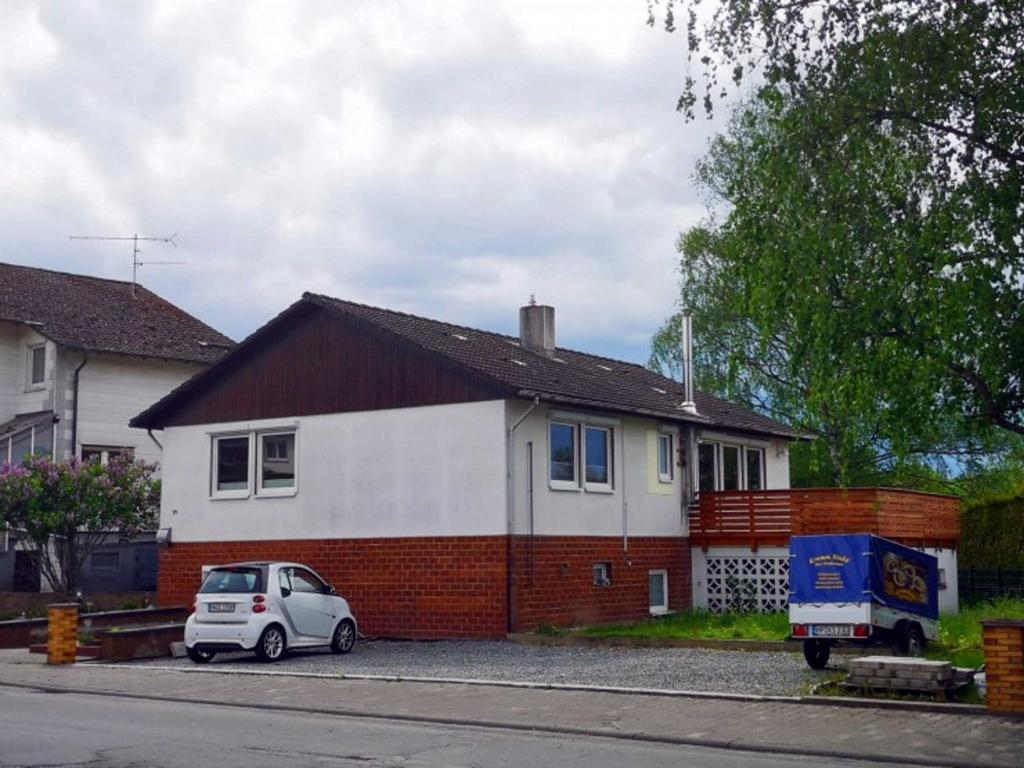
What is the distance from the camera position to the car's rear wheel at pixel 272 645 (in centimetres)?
2191

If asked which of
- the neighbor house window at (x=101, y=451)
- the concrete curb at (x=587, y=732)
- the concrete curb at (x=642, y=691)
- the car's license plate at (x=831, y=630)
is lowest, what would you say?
the concrete curb at (x=587, y=732)

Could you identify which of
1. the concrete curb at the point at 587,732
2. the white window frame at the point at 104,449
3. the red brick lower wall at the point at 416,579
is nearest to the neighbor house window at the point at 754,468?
the red brick lower wall at the point at 416,579

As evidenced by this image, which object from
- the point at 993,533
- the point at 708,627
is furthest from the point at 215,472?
the point at 993,533

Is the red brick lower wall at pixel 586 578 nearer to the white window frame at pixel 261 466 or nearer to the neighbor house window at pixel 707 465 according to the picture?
the neighbor house window at pixel 707 465

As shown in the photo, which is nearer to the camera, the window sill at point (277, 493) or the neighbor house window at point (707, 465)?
the window sill at point (277, 493)

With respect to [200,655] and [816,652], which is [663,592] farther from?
[816,652]

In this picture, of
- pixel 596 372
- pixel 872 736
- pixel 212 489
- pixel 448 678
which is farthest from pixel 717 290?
pixel 872 736

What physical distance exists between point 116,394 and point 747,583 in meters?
19.6

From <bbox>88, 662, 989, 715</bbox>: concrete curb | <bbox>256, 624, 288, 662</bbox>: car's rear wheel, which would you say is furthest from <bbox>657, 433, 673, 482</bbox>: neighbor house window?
<bbox>88, 662, 989, 715</bbox>: concrete curb

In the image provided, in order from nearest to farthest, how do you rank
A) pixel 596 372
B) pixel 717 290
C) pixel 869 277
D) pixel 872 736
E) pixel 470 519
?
1. pixel 872 736
2. pixel 869 277
3. pixel 470 519
4. pixel 596 372
5. pixel 717 290

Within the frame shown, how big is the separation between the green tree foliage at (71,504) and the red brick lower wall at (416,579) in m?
6.91

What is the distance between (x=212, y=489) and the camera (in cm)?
2922

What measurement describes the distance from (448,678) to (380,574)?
7.70 m

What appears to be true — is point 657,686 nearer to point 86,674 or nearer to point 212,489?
point 86,674
